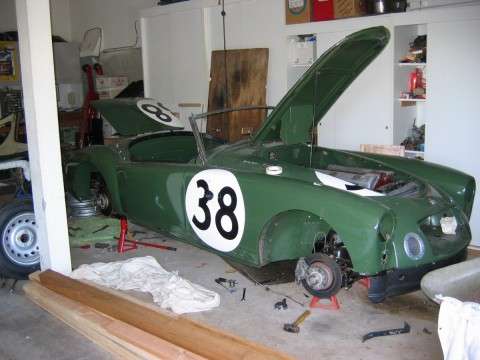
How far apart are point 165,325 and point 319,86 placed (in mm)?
2150

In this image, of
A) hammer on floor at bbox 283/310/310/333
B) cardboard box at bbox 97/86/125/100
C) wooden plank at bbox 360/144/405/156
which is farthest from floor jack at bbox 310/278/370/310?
cardboard box at bbox 97/86/125/100

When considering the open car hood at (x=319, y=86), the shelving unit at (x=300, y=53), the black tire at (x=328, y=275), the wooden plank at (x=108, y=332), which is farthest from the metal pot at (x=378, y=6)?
the wooden plank at (x=108, y=332)

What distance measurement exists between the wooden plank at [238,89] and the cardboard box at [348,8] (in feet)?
4.02

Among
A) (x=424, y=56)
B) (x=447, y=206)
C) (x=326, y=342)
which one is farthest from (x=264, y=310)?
(x=424, y=56)

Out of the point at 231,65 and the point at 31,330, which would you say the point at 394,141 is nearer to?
the point at 231,65

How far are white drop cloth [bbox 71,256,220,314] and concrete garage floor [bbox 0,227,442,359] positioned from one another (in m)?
0.12

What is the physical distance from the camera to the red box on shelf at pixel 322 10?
627 cm

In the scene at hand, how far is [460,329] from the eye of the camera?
7.57 ft

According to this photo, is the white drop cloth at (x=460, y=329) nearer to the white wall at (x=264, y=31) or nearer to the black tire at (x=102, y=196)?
the black tire at (x=102, y=196)

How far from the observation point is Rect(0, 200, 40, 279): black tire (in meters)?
4.68

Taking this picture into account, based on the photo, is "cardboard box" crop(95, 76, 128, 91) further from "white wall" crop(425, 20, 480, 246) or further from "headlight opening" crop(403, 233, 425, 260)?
"headlight opening" crop(403, 233, 425, 260)

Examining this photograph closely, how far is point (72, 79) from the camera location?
11.7 metres

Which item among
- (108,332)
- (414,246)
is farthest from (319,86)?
(108,332)

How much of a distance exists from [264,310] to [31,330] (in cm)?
161
